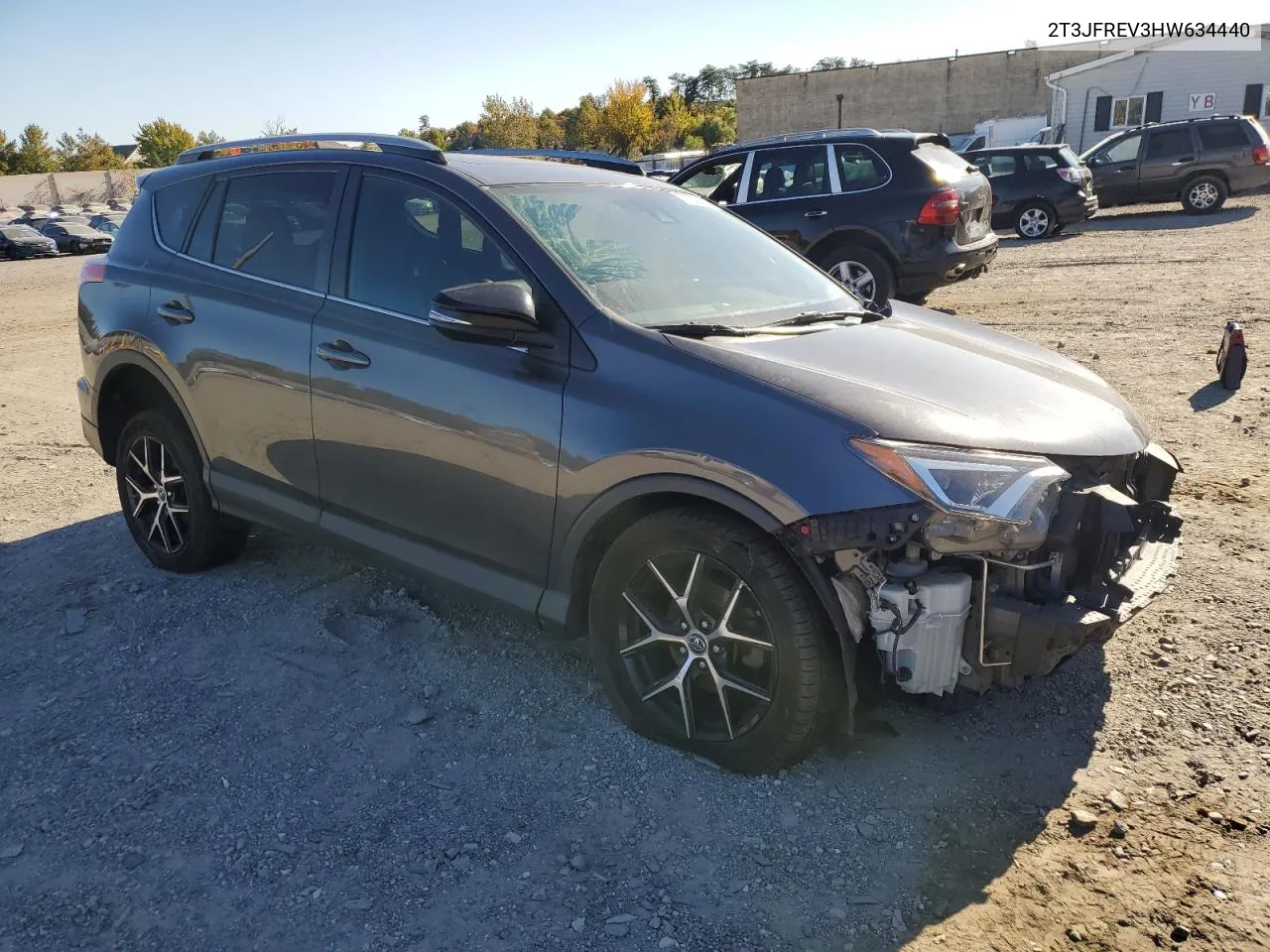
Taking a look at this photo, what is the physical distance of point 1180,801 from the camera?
2902 millimetres

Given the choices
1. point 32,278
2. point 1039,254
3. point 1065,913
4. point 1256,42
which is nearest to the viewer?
point 1065,913

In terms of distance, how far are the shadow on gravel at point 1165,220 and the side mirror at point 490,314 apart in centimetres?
1757

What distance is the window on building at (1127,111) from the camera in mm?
38219

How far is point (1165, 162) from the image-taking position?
19.1 m

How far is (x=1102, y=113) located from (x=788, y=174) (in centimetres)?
3462

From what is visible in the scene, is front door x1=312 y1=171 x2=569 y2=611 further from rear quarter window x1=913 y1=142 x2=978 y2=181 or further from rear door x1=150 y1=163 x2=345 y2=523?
rear quarter window x1=913 y1=142 x2=978 y2=181

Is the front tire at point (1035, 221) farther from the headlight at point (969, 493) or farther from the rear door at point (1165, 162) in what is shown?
the headlight at point (969, 493)

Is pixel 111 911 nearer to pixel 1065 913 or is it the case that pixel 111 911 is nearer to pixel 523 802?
pixel 523 802

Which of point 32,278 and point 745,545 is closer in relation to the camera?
point 745,545

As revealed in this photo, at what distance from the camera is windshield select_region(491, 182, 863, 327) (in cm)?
338

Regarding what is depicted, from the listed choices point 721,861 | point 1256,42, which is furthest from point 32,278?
point 1256,42

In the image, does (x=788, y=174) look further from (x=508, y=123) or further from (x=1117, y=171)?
(x=508, y=123)

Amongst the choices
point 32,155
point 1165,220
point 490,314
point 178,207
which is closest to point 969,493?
point 490,314

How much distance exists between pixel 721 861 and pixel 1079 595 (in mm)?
1251
